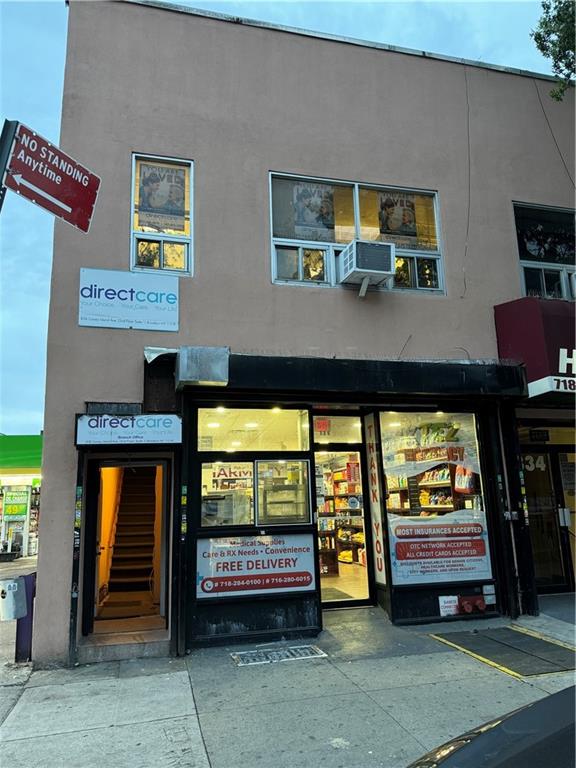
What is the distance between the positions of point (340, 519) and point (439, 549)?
1.65 metres

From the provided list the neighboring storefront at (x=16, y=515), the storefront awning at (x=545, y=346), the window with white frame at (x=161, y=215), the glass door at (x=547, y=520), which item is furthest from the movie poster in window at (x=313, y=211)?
the neighboring storefront at (x=16, y=515)

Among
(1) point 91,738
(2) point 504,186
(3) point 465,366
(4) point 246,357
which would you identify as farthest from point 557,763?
(2) point 504,186

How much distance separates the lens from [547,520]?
Result: 976cm

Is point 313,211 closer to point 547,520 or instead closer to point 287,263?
point 287,263

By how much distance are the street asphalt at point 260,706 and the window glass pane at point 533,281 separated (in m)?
5.05

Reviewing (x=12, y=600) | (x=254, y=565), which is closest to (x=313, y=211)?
(x=254, y=565)

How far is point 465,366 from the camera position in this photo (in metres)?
7.47

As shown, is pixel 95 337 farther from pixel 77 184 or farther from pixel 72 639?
pixel 72 639

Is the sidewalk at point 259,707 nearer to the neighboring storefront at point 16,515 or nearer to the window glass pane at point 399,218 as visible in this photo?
the window glass pane at point 399,218

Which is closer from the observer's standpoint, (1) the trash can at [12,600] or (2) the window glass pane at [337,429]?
(1) the trash can at [12,600]

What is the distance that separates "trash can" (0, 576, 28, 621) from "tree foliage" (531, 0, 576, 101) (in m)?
10.2

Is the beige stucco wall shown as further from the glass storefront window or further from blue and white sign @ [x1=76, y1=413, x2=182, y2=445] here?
the glass storefront window

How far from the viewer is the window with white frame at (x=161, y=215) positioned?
7422 mm

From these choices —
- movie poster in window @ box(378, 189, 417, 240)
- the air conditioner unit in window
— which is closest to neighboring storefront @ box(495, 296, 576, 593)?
movie poster in window @ box(378, 189, 417, 240)
